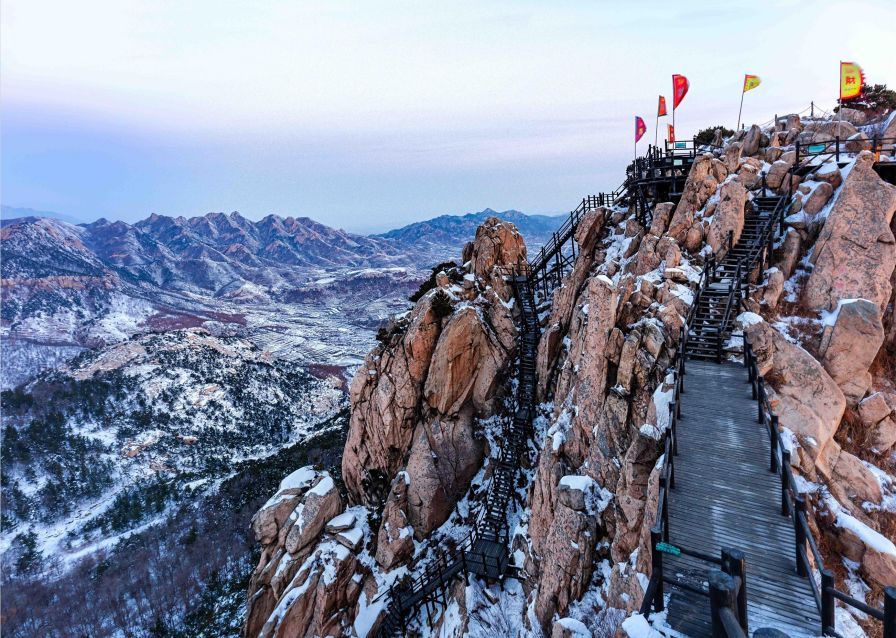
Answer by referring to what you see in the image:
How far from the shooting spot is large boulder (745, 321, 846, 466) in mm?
12630

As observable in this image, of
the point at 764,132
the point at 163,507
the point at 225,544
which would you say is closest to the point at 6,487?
the point at 163,507

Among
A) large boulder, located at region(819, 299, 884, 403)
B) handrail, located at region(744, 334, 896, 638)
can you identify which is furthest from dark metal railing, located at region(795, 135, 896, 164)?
handrail, located at region(744, 334, 896, 638)

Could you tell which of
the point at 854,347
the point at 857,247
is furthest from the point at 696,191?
the point at 854,347

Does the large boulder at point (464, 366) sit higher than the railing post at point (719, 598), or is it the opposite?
the railing post at point (719, 598)

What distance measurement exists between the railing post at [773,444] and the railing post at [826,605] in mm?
4071

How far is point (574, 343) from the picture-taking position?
70.6 feet

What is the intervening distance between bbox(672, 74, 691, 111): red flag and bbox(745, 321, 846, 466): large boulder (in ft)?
65.7

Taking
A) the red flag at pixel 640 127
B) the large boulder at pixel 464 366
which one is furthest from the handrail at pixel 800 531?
the red flag at pixel 640 127

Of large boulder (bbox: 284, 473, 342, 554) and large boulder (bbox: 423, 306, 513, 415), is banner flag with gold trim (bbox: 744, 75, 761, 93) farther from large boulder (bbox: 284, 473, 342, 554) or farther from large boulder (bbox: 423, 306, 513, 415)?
large boulder (bbox: 284, 473, 342, 554)

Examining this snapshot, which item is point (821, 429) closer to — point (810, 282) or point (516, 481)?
point (810, 282)

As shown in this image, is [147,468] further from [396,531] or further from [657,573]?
[657,573]

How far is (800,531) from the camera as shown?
924cm

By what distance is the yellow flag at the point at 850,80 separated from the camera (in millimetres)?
22672

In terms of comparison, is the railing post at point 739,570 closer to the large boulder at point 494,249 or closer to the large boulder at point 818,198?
the large boulder at point 818,198
